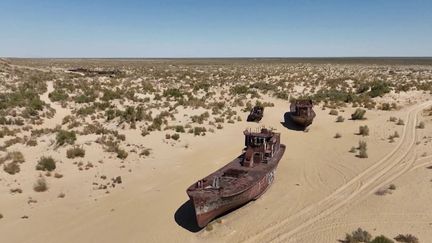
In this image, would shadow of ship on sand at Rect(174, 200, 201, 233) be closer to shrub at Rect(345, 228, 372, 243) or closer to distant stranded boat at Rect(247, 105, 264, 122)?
shrub at Rect(345, 228, 372, 243)

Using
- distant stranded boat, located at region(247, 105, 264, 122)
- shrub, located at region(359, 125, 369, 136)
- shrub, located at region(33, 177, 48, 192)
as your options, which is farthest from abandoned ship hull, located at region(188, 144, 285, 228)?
distant stranded boat, located at region(247, 105, 264, 122)

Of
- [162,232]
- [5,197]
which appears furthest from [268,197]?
[5,197]

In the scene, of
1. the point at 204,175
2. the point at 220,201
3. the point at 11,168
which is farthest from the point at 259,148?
the point at 11,168

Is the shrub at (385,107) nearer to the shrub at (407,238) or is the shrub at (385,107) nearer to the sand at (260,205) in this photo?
the sand at (260,205)

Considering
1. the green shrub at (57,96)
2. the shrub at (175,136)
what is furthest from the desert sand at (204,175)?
the green shrub at (57,96)

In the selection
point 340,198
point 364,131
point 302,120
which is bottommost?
point 340,198

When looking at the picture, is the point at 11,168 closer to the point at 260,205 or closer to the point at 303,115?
the point at 260,205

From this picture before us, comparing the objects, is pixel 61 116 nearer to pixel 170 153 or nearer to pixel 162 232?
pixel 170 153
